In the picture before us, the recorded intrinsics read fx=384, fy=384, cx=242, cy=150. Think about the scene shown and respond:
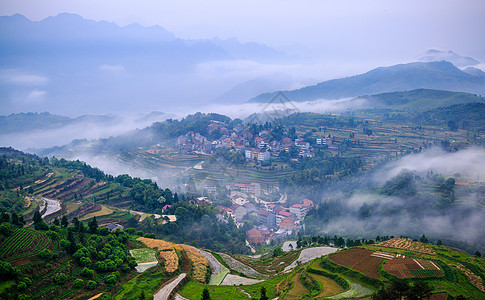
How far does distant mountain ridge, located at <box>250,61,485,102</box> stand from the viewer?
116 meters

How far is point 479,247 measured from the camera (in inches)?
1014

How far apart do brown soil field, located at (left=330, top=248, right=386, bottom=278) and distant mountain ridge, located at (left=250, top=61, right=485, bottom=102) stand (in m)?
94.9

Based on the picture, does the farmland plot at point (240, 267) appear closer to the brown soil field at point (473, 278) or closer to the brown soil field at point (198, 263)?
the brown soil field at point (198, 263)

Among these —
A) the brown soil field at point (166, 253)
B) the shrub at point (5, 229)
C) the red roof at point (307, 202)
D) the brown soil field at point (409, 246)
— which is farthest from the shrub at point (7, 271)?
the red roof at point (307, 202)

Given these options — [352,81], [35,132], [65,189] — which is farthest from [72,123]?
[352,81]

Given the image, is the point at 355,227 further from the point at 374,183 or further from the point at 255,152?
the point at 255,152

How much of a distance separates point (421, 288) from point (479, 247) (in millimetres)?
17200

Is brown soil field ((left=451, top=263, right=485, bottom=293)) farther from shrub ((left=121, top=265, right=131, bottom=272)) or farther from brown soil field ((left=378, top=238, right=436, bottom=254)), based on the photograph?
shrub ((left=121, top=265, right=131, bottom=272))

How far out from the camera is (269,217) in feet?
125

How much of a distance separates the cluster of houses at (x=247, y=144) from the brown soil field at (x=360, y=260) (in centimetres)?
3286

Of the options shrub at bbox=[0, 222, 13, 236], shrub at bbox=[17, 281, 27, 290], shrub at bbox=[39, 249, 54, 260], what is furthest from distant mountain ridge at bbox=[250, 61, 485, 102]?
shrub at bbox=[17, 281, 27, 290]

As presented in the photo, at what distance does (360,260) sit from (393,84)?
115923mm

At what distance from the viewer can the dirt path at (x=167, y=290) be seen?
15.7 meters

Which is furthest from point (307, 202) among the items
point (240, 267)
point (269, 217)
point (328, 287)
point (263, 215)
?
point (328, 287)
